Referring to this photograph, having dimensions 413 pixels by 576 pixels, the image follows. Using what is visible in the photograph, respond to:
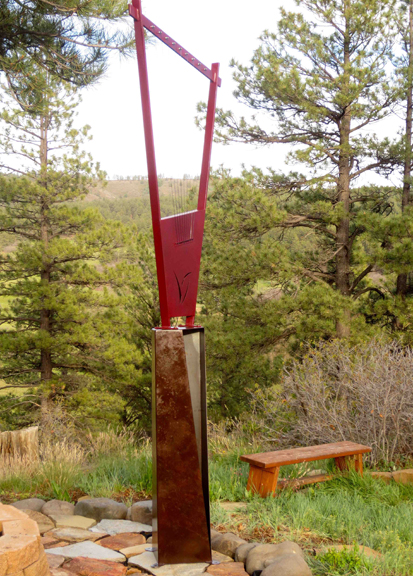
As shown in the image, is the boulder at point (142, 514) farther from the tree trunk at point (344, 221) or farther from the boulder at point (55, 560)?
the tree trunk at point (344, 221)

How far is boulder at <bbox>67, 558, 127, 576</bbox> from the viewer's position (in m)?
2.80

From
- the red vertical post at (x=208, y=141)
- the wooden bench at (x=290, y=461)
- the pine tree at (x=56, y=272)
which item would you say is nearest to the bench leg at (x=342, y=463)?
the wooden bench at (x=290, y=461)

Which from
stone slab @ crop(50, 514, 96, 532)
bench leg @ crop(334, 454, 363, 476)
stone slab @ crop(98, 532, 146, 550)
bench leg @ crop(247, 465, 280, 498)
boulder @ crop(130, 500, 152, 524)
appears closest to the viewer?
stone slab @ crop(98, 532, 146, 550)

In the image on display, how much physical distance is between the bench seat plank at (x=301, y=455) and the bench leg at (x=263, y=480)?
0.18ft

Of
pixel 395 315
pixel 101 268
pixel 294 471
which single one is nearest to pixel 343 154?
pixel 395 315

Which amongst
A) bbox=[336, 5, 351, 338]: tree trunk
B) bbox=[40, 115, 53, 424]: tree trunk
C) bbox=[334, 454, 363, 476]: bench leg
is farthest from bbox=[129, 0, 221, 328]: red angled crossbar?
bbox=[40, 115, 53, 424]: tree trunk

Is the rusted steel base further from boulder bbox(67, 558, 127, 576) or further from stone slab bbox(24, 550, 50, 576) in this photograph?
stone slab bbox(24, 550, 50, 576)

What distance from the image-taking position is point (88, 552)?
3111mm

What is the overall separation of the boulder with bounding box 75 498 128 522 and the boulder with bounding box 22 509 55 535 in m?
0.26

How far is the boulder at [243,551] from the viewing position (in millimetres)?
3053

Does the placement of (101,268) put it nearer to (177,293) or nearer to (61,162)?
(61,162)

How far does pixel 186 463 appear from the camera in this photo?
317cm

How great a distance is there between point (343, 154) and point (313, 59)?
2.05 metres

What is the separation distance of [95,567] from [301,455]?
1.80 metres
